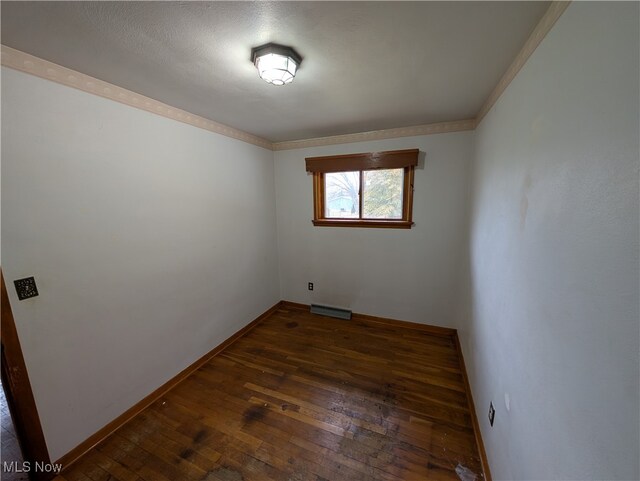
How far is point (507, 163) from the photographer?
55.5 inches

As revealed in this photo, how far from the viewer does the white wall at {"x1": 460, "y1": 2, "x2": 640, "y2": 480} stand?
563 mm

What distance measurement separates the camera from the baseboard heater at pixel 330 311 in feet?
11.0

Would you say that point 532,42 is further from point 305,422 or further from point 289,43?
point 305,422

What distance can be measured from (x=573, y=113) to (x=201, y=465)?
2450mm

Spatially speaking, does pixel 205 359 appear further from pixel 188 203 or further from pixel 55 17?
pixel 55 17

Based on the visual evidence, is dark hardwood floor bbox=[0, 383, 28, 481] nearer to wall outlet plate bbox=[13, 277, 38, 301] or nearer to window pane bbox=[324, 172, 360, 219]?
wall outlet plate bbox=[13, 277, 38, 301]

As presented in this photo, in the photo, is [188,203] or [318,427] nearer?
[318,427]

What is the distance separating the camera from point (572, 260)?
29.7 inches

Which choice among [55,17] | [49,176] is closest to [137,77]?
[55,17]

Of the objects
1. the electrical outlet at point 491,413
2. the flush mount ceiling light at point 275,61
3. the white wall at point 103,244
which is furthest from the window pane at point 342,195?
the electrical outlet at point 491,413

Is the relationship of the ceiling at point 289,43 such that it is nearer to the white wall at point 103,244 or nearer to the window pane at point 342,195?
the white wall at point 103,244

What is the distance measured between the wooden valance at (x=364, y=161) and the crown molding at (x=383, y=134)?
18 centimetres

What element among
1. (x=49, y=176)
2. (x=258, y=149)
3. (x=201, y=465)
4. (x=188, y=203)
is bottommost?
(x=201, y=465)

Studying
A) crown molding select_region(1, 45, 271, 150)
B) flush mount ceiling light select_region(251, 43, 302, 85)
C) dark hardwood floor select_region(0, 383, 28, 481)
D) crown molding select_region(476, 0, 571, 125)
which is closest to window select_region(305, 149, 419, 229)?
crown molding select_region(476, 0, 571, 125)
